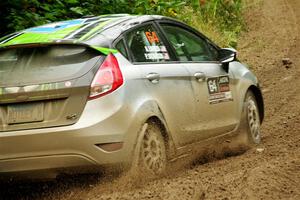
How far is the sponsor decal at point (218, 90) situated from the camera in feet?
23.1

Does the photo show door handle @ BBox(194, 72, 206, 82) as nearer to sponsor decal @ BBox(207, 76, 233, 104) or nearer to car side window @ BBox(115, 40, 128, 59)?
sponsor decal @ BBox(207, 76, 233, 104)

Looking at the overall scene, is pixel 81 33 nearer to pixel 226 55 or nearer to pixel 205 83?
pixel 205 83

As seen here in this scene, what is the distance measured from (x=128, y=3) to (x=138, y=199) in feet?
21.5

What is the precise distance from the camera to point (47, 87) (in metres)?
5.41

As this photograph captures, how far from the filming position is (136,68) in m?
5.85

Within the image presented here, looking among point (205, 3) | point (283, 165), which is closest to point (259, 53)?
point (205, 3)

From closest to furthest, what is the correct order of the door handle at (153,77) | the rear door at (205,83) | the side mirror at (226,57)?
the door handle at (153,77) < the rear door at (205,83) < the side mirror at (226,57)

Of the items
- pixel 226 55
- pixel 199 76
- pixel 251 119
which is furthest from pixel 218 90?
pixel 251 119

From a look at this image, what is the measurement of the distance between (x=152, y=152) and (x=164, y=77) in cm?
79

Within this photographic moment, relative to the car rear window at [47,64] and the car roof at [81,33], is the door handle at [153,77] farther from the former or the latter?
the car rear window at [47,64]

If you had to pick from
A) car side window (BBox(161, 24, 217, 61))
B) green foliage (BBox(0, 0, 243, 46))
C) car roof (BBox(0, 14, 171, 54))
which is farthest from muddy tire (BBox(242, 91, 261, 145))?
green foliage (BBox(0, 0, 243, 46))

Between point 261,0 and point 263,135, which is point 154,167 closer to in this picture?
point 263,135

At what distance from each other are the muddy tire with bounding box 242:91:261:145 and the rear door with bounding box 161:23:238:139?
298 millimetres

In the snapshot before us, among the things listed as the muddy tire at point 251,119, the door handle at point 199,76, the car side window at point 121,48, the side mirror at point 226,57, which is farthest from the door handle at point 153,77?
the muddy tire at point 251,119
